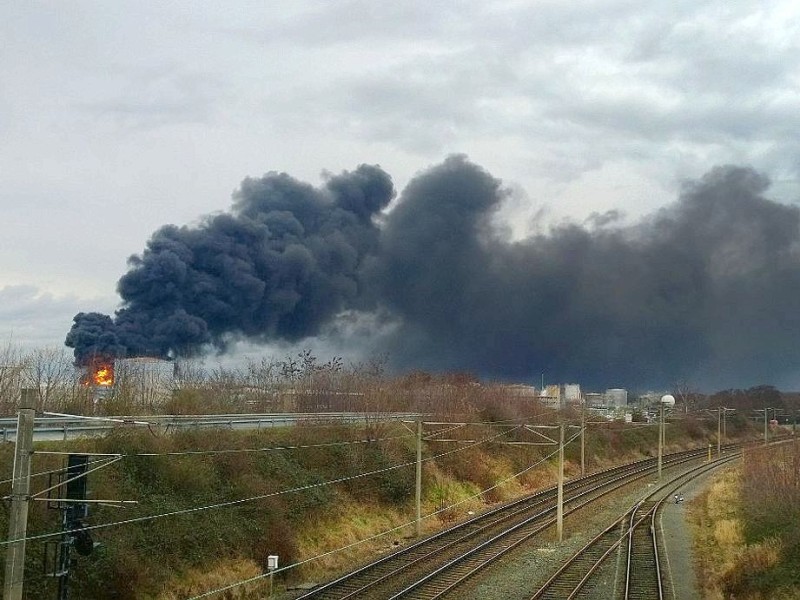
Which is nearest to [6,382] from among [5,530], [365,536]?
[5,530]

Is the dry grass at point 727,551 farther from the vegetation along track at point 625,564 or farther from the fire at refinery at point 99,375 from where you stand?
the fire at refinery at point 99,375

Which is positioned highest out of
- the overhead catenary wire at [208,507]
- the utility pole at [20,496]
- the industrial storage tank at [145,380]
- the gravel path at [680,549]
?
the industrial storage tank at [145,380]

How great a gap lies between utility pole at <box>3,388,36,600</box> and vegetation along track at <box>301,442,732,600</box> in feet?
28.9

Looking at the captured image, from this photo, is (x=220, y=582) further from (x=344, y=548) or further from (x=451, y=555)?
(x=451, y=555)

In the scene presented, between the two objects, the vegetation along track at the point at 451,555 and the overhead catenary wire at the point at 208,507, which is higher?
the overhead catenary wire at the point at 208,507

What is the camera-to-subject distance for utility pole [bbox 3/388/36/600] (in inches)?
480

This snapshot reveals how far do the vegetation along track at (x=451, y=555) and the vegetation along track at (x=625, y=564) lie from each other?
7.50 feet

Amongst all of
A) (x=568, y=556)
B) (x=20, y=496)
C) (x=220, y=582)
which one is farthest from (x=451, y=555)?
(x=20, y=496)

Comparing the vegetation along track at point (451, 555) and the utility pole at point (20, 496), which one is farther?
the vegetation along track at point (451, 555)

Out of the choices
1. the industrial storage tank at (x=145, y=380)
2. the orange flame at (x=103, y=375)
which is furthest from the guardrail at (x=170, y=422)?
the orange flame at (x=103, y=375)

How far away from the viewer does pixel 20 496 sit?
40.7 feet

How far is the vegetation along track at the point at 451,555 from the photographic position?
20.7m

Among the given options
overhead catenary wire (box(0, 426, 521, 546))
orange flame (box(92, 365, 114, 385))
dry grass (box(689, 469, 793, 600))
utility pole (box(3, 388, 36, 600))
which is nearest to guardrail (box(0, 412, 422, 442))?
→ utility pole (box(3, 388, 36, 600))

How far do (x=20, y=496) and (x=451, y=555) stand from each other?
52.3 feet
